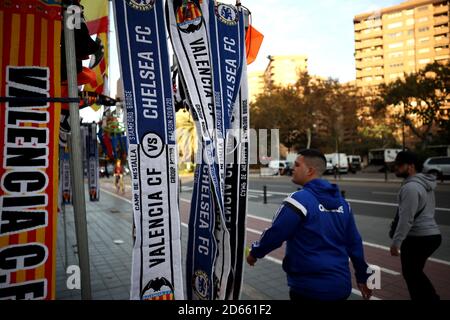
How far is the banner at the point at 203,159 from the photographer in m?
2.24

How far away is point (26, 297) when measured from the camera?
1867mm

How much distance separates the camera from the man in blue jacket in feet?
6.89

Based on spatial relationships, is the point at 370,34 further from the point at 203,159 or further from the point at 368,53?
the point at 203,159

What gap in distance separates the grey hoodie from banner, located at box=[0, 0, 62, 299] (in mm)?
3278

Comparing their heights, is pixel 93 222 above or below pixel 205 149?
below

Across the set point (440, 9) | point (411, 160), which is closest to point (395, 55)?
point (440, 9)

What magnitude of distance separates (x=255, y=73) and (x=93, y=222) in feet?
331

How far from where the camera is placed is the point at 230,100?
2.47 metres

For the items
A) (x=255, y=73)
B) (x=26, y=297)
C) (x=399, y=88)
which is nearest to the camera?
(x=26, y=297)

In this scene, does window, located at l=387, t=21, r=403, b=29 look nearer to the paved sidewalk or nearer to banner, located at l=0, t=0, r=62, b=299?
the paved sidewalk

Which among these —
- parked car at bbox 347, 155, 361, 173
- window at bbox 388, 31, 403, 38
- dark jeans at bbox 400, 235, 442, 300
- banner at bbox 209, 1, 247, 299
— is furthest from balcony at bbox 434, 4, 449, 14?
banner at bbox 209, 1, 247, 299

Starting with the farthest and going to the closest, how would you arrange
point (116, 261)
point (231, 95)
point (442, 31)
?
1. point (442, 31)
2. point (116, 261)
3. point (231, 95)

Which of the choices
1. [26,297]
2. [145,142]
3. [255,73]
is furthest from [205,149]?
[255,73]
